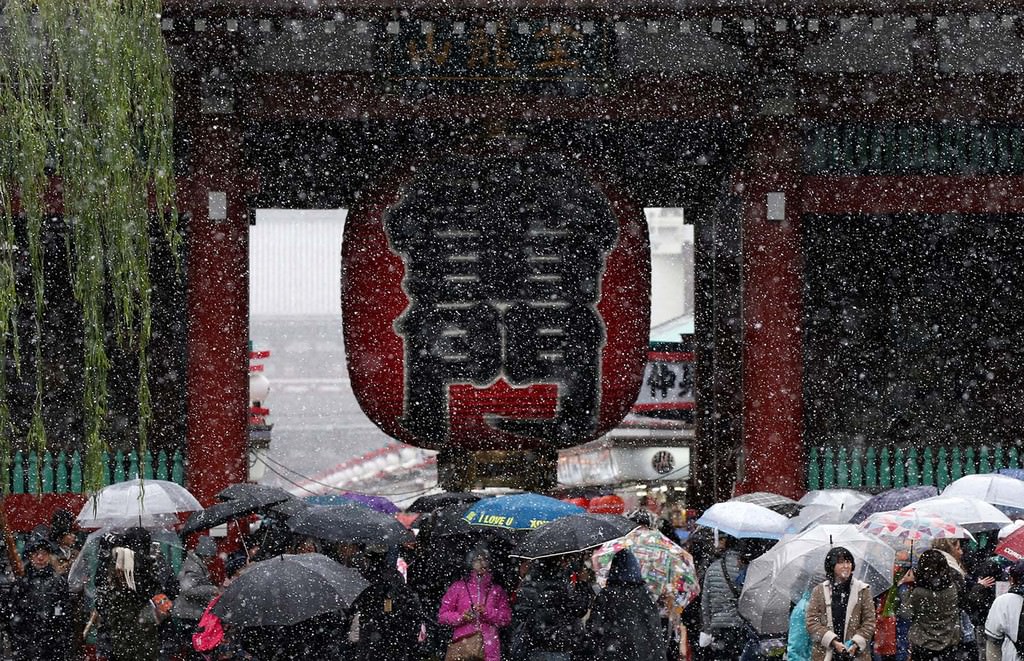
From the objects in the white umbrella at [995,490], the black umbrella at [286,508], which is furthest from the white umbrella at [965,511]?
the black umbrella at [286,508]

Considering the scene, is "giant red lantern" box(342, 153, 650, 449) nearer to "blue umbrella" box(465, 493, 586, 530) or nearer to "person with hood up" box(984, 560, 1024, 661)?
"blue umbrella" box(465, 493, 586, 530)

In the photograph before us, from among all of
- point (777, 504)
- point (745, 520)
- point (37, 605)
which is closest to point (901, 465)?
point (777, 504)

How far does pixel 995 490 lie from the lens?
10367 mm

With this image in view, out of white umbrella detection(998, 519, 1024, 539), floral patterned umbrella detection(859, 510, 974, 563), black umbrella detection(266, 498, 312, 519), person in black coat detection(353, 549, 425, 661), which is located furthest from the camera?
black umbrella detection(266, 498, 312, 519)

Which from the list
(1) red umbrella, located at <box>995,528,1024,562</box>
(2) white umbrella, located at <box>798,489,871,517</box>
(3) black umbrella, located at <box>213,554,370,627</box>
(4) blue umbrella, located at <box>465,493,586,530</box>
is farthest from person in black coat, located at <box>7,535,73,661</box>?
(1) red umbrella, located at <box>995,528,1024,562</box>

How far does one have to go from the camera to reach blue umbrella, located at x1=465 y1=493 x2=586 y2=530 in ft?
33.3

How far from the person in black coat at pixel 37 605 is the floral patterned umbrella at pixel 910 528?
16.0ft

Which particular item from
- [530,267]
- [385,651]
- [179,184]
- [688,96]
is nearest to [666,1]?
[688,96]

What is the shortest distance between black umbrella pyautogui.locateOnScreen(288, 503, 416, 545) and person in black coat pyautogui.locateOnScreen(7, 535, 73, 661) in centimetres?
146

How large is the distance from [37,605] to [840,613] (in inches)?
187

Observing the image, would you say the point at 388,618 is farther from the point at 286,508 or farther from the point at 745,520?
the point at 745,520

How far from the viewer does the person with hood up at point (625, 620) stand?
7.88 metres

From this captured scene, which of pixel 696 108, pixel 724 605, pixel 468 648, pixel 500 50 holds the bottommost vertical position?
pixel 468 648

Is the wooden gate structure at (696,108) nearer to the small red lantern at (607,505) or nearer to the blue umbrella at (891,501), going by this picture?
the blue umbrella at (891,501)
